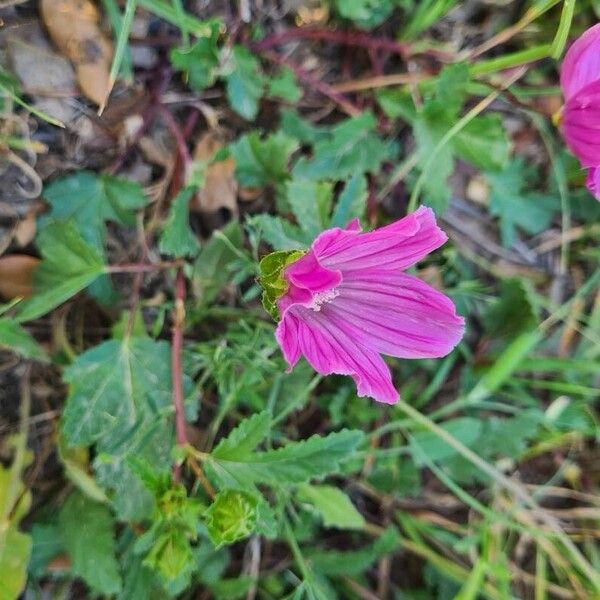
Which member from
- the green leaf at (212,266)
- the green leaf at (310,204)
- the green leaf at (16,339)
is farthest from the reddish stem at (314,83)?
the green leaf at (16,339)

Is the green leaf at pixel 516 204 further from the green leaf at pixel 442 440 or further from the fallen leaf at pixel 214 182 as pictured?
the fallen leaf at pixel 214 182

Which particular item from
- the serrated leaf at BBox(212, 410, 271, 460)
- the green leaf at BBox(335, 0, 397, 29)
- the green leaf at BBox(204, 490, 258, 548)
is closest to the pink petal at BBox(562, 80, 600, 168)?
the green leaf at BBox(335, 0, 397, 29)

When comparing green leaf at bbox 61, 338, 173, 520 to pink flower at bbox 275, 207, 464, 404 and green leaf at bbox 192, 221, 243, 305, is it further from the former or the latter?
pink flower at bbox 275, 207, 464, 404

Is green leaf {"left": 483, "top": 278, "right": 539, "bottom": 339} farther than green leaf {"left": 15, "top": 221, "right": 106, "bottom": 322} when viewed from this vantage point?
Yes

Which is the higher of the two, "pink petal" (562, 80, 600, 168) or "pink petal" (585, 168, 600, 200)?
"pink petal" (562, 80, 600, 168)

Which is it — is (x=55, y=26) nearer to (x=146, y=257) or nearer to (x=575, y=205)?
(x=146, y=257)

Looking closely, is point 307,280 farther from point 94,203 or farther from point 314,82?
point 314,82

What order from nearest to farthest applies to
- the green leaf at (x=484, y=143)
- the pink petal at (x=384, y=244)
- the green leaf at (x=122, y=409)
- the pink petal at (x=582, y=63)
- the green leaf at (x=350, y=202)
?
the pink petal at (x=384, y=244), the pink petal at (x=582, y=63), the green leaf at (x=122, y=409), the green leaf at (x=350, y=202), the green leaf at (x=484, y=143)

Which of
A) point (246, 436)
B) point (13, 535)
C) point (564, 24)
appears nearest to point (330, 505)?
point (246, 436)
